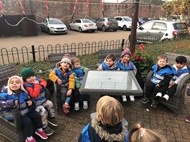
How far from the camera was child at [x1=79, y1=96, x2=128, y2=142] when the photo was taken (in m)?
1.91

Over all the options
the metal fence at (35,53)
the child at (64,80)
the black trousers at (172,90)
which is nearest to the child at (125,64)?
the black trousers at (172,90)

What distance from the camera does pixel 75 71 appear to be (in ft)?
13.6

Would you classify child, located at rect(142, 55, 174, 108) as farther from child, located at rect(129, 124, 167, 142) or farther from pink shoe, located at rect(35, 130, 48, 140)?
child, located at rect(129, 124, 167, 142)

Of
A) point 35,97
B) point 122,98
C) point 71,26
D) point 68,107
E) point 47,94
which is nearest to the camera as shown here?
point 35,97

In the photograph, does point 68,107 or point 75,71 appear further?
point 75,71

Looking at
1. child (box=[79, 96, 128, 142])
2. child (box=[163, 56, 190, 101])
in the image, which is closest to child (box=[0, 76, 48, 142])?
child (box=[79, 96, 128, 142])

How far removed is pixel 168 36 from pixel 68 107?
29.6ft

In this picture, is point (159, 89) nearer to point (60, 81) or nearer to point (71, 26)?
point (60, 81)

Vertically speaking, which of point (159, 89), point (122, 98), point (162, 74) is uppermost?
point (162, 74)

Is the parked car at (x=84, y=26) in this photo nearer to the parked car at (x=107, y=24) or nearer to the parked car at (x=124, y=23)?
the parked car at (x=107, y=24)

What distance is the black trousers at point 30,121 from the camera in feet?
9.53

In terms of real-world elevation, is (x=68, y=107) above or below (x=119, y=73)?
below

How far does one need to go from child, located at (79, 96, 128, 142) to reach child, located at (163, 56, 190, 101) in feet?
7.13

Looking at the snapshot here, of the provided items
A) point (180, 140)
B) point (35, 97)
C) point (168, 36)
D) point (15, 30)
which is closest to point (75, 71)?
point (35, 97)
